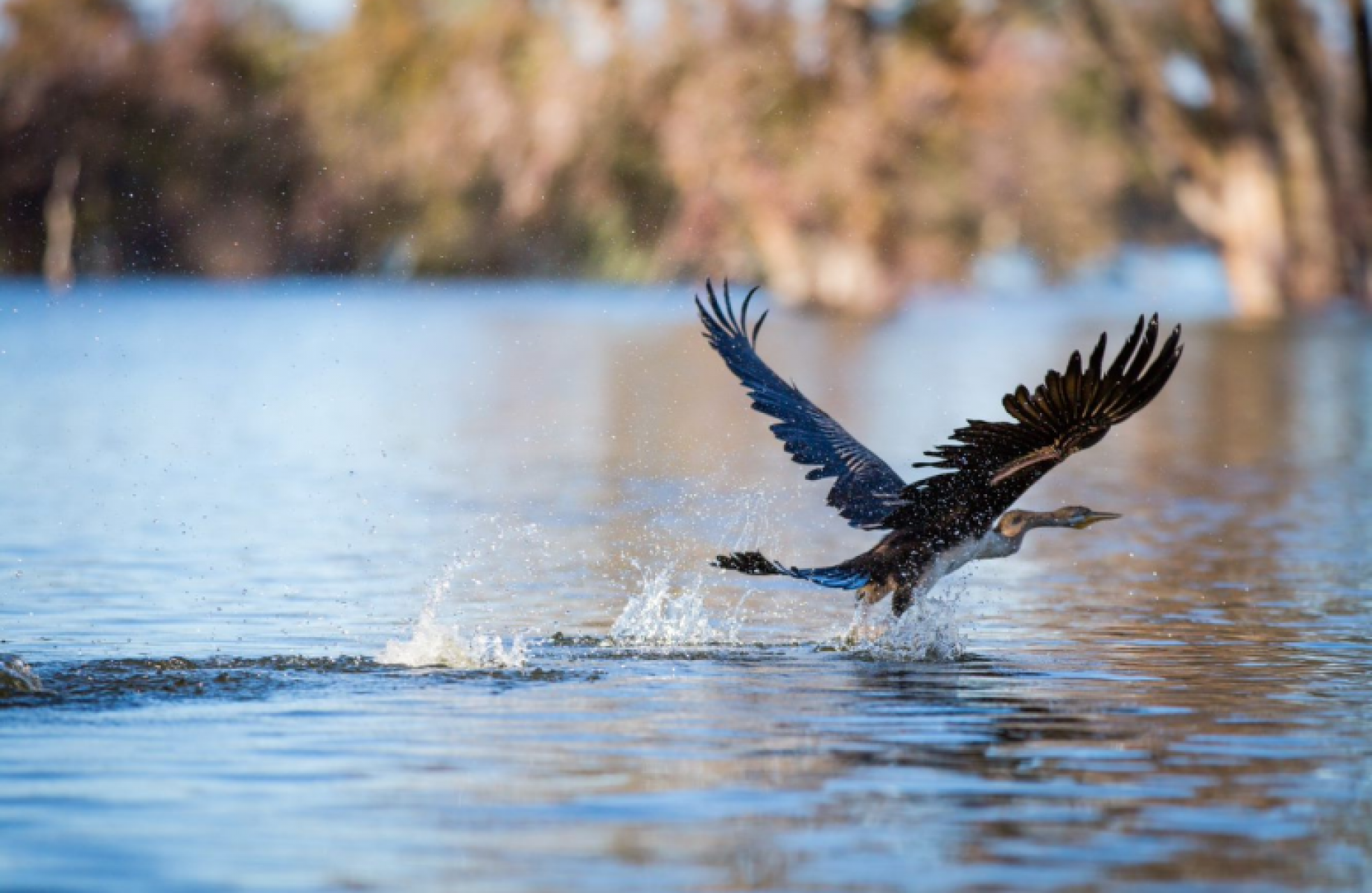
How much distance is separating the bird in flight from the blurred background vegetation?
29.3 m

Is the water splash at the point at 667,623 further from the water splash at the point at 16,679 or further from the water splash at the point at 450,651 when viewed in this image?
the water splash at the point at 16,679

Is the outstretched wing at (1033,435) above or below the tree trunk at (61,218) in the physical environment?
below

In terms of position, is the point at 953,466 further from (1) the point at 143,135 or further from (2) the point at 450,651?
(1) the point at 143,135

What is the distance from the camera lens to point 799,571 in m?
10.1

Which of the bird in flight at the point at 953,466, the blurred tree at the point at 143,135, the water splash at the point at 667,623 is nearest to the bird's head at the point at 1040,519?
the bird in flight at the point at 953,466

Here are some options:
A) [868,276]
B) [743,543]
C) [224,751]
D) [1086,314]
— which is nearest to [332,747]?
[224,751]

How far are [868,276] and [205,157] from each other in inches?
927

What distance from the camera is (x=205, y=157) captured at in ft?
232

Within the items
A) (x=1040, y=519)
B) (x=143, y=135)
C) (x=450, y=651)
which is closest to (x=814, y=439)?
(x=1040, y=519)

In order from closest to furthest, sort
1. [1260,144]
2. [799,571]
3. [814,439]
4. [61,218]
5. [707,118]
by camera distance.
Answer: [799,571], [814,439], [1260,144], [707,118], [61,218]

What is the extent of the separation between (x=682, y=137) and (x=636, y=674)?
4038 cm

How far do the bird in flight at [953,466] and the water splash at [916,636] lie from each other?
13cm

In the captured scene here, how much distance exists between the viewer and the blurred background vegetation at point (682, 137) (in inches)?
1866

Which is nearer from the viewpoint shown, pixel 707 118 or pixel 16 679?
pixel 16 679
